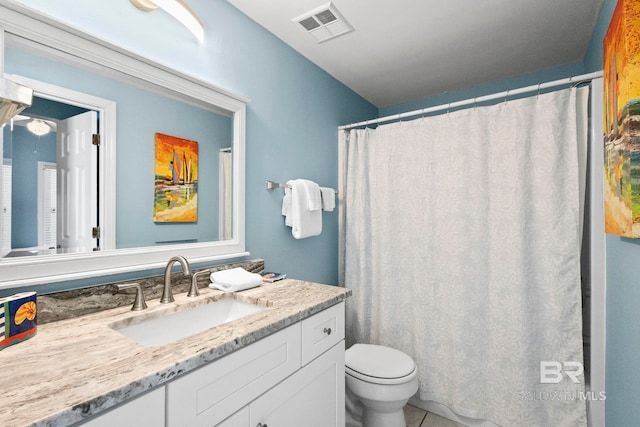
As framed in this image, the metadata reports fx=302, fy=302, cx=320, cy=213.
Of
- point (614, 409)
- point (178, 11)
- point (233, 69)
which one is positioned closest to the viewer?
point (178, 11)

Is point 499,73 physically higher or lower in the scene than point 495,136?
higher

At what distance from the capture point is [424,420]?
74.2 inches

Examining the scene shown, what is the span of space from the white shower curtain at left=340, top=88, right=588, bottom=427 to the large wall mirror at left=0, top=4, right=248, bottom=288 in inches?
45.9

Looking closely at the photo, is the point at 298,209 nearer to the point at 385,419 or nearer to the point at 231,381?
the point at 231,381

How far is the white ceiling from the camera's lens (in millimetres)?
1611

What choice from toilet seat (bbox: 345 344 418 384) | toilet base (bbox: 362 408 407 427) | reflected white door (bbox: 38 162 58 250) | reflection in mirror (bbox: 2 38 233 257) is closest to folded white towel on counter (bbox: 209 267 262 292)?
reflection in mirror (bbox: 2 38 233 257)

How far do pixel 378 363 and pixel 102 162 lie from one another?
1636 mm

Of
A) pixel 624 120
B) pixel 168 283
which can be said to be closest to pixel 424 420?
pixel 168 283

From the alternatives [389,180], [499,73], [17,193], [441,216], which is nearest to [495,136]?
[441,216]

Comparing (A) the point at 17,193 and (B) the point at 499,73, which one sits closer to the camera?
(A) the point at 17,193

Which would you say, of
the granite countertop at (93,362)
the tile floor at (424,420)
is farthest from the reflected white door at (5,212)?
the tile floor at (424,420)

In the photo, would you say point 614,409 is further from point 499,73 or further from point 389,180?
point 499,73

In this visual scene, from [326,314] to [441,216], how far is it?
1103 mm

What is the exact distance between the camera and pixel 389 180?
217 centimetres
